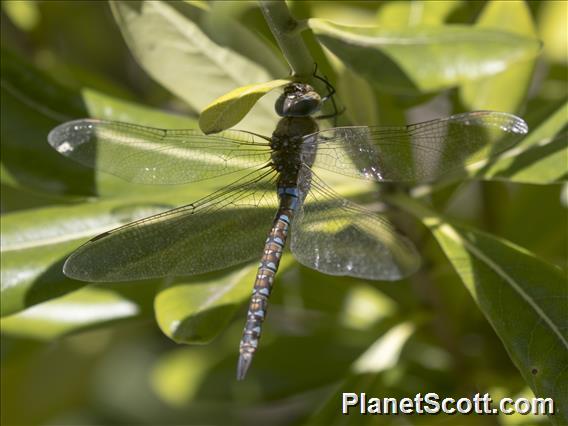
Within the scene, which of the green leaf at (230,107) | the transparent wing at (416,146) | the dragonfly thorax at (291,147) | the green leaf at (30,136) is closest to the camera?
the green leaf at (230,107)

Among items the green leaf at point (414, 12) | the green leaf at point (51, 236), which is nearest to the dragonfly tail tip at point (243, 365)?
the green leaf at point (51, 236)

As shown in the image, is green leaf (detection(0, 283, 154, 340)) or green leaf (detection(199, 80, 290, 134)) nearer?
green leaf (detection(199, 80, 290, 134))

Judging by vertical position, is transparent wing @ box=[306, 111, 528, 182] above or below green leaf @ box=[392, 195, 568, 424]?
above

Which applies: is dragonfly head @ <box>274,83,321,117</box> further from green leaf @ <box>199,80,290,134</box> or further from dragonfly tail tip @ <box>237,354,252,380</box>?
dragonfly tail tip @ <box>237,354,252,380</box>

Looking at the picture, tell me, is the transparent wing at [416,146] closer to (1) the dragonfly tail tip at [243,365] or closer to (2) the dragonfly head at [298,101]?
(2) the dragonfly head at [298,101]

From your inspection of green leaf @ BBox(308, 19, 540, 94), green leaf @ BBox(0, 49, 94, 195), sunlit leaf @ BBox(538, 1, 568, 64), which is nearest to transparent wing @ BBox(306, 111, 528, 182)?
green leaf @ BBox(308, 19, 540, 94)
